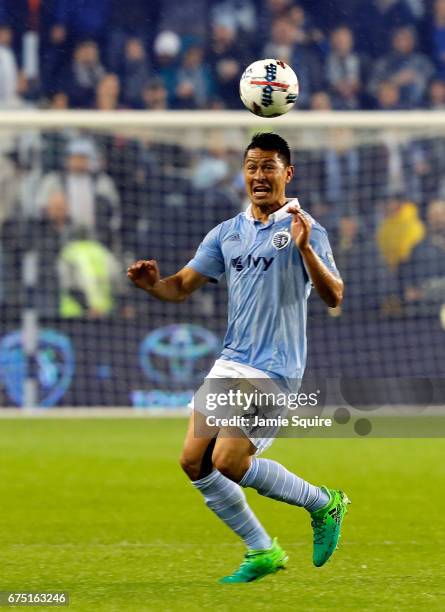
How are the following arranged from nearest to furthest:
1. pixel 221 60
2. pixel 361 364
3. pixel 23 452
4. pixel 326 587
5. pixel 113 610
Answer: pixel 113 610
pixel 326 587
pixel 23 452
pixel 361 364
pixel 221 60

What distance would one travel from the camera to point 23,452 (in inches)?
445

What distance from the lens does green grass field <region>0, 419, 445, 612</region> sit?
570 cm

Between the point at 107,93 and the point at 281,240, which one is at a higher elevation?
the point at 107,93

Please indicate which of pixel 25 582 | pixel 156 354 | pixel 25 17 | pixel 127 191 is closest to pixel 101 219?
pixel 127 191

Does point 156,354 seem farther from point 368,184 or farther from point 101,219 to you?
point 368,184

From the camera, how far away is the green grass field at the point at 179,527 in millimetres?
5703

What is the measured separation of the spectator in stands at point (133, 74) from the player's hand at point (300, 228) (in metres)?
11.3

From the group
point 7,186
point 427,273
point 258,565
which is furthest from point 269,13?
point 258,565

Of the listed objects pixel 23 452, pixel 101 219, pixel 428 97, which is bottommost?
pixel 23 452

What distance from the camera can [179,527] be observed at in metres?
7.80

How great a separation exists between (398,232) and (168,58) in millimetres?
4794

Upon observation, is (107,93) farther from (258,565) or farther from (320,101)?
(258,565)

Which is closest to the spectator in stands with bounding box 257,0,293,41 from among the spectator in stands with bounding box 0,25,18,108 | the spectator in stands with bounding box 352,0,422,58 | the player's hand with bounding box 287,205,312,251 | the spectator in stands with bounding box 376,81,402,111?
the spectator in stands with bounding box 352,0,422,58

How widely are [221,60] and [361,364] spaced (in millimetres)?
5240
